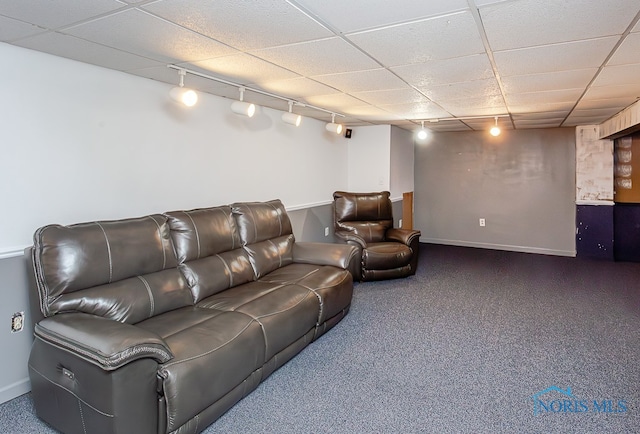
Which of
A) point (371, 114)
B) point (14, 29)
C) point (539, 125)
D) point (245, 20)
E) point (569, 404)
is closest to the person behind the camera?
point (245, 20)

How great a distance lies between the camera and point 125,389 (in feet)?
5.65

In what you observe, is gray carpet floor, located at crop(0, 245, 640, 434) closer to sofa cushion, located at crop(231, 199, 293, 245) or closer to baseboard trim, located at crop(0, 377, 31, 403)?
baseboard trim, located at crop(0, 377, 31, 403)

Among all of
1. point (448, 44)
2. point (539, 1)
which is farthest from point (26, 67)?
point (539, 1)

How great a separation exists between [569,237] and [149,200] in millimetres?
6331

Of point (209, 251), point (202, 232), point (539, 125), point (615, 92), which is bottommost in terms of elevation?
point (209, 251)

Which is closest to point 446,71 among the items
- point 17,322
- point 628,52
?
point 628,52

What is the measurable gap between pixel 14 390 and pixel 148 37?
2.28 metres

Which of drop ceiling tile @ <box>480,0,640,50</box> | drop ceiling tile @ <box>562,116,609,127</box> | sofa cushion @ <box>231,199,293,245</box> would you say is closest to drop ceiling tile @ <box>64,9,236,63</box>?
sofa cushion @ <box>231,199,293,245</box>

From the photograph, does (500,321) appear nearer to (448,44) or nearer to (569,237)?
(448,44)

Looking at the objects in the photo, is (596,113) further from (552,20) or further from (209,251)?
(209,251)

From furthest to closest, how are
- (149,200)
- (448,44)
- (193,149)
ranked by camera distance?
(193,149)
(149,200)
(448,44)

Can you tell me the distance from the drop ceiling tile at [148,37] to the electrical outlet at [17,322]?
1708 millimetres

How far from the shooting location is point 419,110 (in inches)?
181

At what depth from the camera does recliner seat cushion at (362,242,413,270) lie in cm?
475
